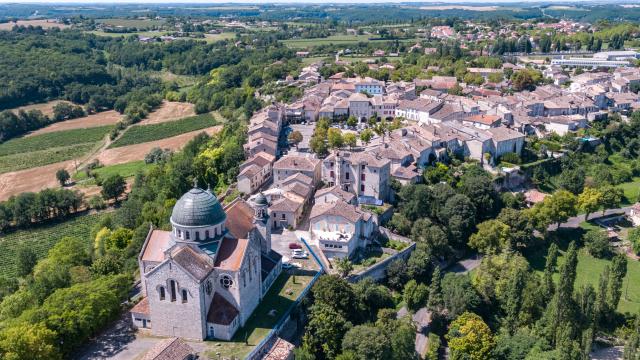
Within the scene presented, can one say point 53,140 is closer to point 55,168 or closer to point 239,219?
point 55,168

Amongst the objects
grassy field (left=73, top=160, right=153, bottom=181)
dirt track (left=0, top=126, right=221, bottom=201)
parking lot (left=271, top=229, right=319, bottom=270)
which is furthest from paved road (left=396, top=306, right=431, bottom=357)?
dirt track (left=0, top=126, right=221, bottom=201)

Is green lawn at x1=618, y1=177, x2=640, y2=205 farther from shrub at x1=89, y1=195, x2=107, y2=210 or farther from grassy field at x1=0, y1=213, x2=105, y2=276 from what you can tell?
shrub at x1=89, y1=195, x2=107, y2=210

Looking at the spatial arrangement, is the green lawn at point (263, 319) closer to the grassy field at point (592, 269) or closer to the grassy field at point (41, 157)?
the grassy field at point (592, 269)

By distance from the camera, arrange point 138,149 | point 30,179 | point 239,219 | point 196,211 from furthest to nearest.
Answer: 1. point 138,149
2. point 30,179
3. point 239,219
4. point 196,211

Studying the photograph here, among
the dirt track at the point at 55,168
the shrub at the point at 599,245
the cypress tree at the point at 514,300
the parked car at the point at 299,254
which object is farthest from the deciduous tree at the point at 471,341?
the dirt track at the point at 55,168

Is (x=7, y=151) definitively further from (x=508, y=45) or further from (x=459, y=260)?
(x=508, y=45)

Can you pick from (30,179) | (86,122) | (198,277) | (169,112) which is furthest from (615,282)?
(86,122)
